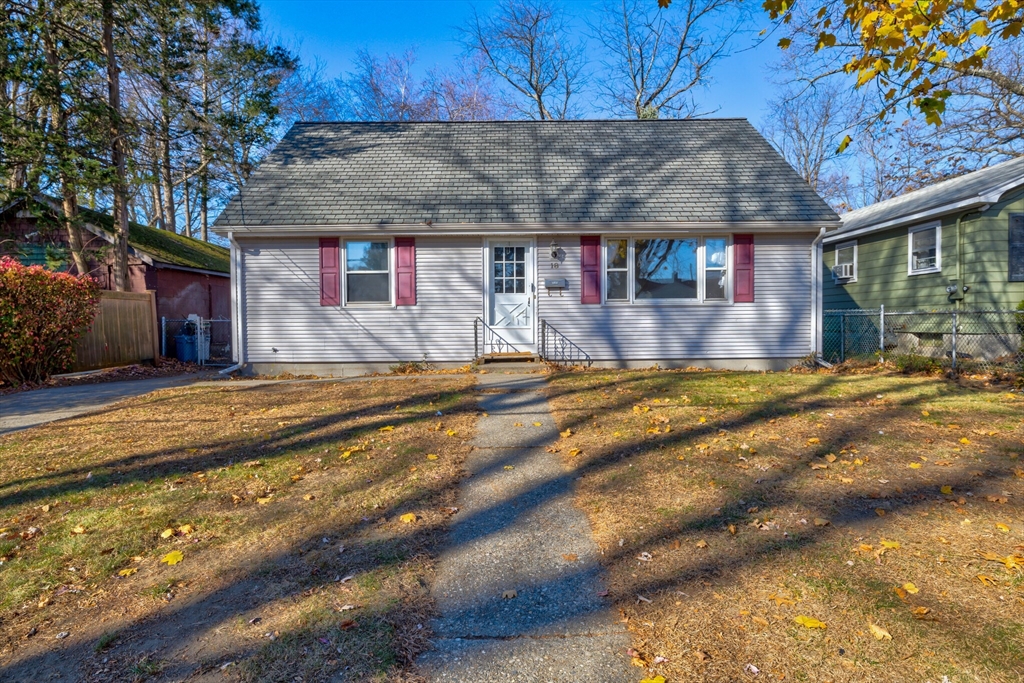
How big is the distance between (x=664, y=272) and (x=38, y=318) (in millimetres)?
12023

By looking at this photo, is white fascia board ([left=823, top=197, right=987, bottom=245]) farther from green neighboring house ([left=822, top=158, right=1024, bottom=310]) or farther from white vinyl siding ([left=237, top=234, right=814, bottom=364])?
white vinyl siding ([left=237, top=234, right=814, bottom=364])

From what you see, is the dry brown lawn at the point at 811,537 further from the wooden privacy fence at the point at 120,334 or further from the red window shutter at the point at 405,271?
the wooden privacy fence at the point at 120,334

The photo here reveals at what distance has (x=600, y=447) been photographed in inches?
221

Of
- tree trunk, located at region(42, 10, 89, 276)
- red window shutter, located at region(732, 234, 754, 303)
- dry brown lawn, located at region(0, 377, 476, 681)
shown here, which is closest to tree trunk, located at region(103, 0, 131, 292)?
tree trunk, located at region(42, 10, 89, 276)

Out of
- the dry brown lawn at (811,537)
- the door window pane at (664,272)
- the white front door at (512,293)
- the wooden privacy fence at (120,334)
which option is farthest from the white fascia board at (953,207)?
the wooden privacy fence at (120,334)

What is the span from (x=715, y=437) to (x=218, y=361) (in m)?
15.2

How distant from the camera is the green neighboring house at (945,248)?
11922 mm

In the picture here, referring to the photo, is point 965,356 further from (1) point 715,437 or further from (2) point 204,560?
(2) point 204,560

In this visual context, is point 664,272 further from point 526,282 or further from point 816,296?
point 816,296

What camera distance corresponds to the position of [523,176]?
487 inches

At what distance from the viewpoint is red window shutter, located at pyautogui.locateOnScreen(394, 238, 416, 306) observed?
11.3m

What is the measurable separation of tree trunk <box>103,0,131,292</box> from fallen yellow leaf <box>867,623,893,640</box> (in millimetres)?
15590

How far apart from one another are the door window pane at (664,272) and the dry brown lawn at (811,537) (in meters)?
4.84

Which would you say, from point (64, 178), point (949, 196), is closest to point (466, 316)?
point (64, 178)
